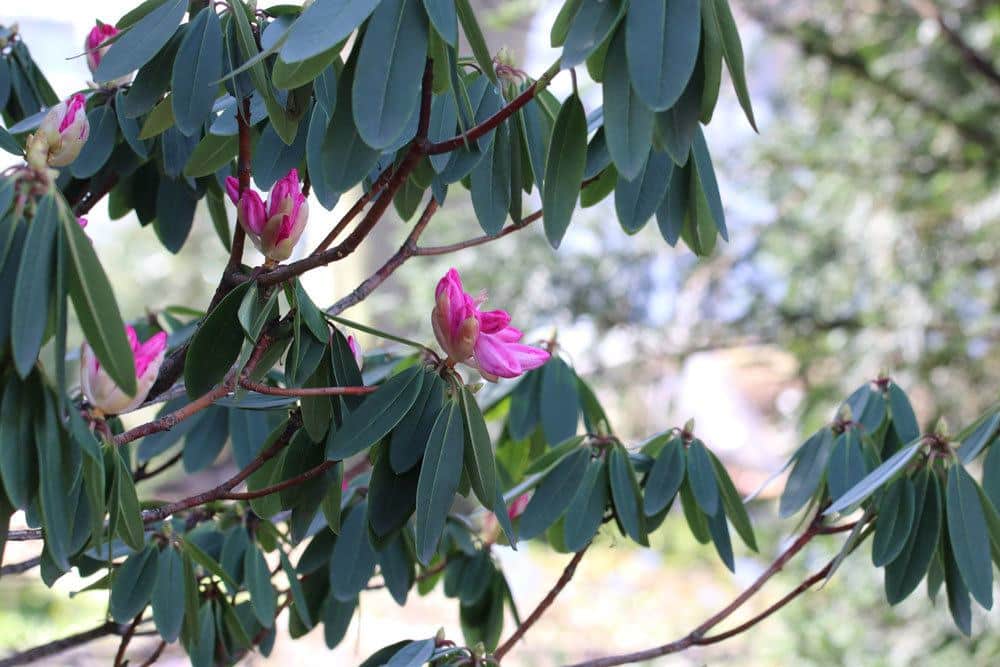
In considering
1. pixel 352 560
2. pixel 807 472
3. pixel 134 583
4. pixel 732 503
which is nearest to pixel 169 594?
pixel 134 583

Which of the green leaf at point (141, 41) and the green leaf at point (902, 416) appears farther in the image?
the green leaf at point (902, 416)

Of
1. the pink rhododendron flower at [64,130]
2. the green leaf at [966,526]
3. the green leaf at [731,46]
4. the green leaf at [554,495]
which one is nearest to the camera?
the green leaf at [731,46]

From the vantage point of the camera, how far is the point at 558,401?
39.8 inches

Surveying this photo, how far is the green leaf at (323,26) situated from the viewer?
1.41ft

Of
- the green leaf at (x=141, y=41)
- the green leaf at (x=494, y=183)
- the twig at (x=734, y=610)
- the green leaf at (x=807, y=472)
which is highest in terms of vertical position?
the green leaf at (x=141, y=41)

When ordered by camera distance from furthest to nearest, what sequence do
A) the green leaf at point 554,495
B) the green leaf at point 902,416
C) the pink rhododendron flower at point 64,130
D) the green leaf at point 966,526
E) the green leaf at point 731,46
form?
the green leaf at point 902,416 < the green leaf at point 554,495 < the green leaf at point 966,526 < the pink rhododendron flower at point 64,130 < the green leaf at point 731,46

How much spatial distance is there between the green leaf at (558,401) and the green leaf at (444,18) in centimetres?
55

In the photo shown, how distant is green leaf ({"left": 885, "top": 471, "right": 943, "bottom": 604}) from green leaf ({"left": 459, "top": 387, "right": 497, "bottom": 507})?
1.24ft

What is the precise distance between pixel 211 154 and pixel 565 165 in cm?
26

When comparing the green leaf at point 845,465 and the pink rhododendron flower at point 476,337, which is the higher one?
the pink rhododendron flower at point 476,337

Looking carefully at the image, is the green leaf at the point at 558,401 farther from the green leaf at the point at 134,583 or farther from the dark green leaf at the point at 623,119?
the dark green leaf at the point at 623,119

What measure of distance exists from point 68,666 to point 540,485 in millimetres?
1730

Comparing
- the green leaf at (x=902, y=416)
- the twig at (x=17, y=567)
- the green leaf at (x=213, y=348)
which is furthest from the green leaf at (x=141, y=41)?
the green leaf at (x=902, y=416)

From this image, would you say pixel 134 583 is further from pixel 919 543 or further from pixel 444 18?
pixel 919 543
